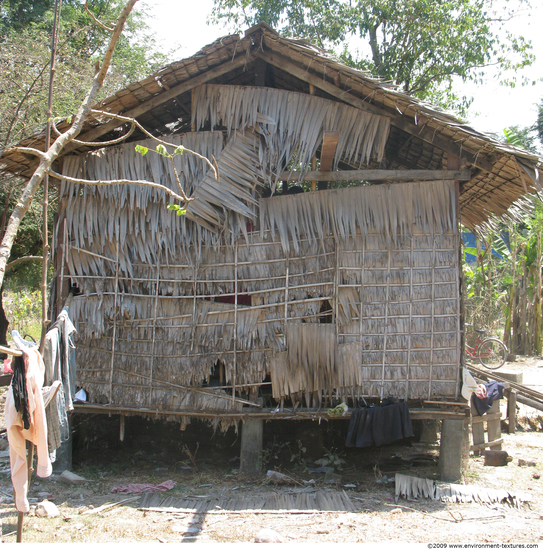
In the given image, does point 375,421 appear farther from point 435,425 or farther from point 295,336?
point 435,425

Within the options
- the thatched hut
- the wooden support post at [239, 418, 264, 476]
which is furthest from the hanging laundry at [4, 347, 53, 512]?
the wooden support post at [239, 418, 264, 476]

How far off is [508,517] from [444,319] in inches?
85.5

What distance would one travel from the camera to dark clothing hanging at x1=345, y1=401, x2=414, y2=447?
5.61 meters

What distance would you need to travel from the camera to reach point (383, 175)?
235 inches

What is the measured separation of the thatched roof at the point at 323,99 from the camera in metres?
5.46

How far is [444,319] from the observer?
584 cm

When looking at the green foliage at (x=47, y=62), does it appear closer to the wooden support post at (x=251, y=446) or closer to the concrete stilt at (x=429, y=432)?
the wooden support post at (x=251, y=446)

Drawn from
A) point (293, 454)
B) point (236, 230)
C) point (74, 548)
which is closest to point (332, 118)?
point (236, 230)

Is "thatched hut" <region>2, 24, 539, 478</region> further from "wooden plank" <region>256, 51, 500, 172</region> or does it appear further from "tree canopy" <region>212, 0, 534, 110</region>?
"tree canopy" <region>212, 0, 534, 110</region>

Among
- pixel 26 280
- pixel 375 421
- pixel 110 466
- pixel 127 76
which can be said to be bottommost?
pixel 110 466

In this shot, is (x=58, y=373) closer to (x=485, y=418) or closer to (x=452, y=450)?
(x=452, y=450)

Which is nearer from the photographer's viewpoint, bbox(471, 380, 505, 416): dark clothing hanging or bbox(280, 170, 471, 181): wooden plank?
bbox(280, 170, 471, 181): wooden plank

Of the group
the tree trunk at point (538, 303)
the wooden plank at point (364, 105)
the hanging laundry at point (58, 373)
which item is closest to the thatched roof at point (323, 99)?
the wooden plank at point (364, 105)

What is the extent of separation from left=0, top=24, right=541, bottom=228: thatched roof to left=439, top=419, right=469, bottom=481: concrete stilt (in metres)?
2.85
